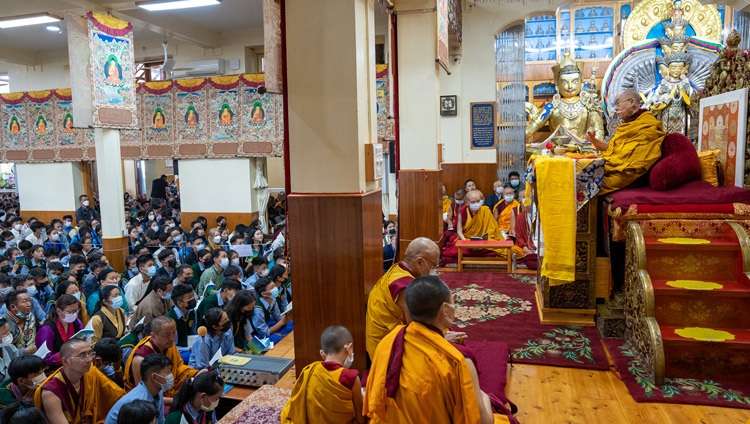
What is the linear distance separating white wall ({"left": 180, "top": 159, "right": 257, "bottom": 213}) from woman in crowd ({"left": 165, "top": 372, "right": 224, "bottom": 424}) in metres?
8.71

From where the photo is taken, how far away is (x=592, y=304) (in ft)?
15.9

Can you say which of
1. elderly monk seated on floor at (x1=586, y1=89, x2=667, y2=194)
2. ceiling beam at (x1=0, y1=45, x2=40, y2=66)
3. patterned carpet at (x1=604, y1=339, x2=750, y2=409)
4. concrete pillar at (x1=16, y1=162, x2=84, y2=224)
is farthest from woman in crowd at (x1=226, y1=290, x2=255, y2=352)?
ceiling beam at (x1=0, y1=45, x2=40, y2=66)

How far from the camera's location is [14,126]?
13.2m

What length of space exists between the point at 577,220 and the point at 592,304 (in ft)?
2.52

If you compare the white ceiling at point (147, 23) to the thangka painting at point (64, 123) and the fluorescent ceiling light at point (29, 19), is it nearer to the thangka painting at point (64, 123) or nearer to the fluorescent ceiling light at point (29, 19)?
the fluorescent ceiling light at point (29, 19)

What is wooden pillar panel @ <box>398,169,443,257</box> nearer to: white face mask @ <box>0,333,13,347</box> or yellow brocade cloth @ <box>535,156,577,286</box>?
yellow brocade cloth @ <box>535,156,577,286</box>

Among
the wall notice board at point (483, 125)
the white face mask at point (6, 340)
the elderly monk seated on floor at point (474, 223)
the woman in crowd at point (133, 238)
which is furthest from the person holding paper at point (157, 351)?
the wall notice board at point (483, 125)

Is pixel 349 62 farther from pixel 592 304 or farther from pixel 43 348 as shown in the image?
pixel 43 348

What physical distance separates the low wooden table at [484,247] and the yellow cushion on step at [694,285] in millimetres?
3077

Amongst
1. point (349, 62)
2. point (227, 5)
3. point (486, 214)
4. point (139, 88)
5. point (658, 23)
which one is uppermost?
point (227, 5)

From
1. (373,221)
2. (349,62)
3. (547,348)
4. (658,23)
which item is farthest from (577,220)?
(658,23)

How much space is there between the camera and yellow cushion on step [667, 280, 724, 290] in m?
3.86

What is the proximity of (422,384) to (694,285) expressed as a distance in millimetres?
2661

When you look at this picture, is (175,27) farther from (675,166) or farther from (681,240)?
(681,240)
